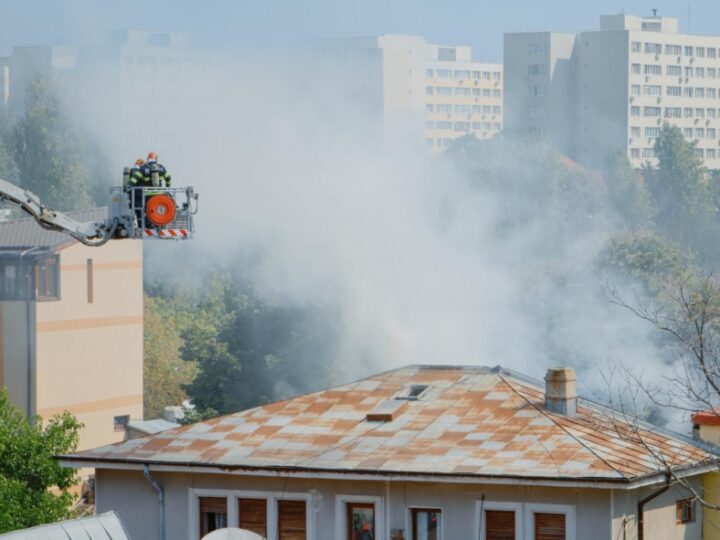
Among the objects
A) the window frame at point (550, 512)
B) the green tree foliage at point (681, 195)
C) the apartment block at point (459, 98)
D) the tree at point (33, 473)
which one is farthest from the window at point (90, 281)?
the apartment block at point (459, 98)

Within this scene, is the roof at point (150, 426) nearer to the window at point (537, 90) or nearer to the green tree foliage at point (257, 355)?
the green tree foliage at point (257, 355)

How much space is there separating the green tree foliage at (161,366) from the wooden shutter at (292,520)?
4756cm

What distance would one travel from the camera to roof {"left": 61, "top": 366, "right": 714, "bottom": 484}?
25.1 meters

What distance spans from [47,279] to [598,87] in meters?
112

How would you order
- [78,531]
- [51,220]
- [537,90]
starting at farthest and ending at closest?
[537,90] < [51,220] < [78,531]

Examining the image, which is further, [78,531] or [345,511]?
[345,511]

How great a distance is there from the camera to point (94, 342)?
196 feet

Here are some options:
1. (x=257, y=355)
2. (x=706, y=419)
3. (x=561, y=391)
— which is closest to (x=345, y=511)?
(x=561, y=391)

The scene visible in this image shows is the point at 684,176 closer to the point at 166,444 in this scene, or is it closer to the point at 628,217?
the point at 628,217

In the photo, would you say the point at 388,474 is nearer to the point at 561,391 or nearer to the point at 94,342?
the point at 561,391

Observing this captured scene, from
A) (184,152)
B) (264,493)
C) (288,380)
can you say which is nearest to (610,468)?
(264,493)

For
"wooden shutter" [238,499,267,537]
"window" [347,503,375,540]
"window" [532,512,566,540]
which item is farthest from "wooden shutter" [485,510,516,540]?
"wooden shutter" [238,499,267,537]

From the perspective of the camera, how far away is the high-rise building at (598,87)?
6373 inches

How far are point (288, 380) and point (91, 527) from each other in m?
55.1
